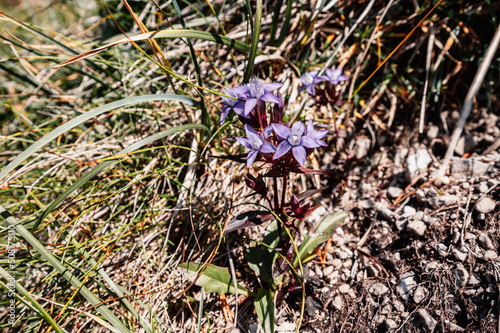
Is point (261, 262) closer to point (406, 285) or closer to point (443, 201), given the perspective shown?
point (406, 285)

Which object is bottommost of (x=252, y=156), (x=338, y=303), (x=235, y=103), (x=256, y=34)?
(x=338, y=303)

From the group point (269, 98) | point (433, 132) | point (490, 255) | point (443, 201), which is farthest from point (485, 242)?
point (269, 98)

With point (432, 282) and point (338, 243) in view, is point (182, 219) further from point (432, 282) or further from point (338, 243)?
point (432, 282)

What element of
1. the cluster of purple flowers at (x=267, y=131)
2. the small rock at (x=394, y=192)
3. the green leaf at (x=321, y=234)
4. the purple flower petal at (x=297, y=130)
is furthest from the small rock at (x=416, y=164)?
the purple flower petal at (x=297, y=130)

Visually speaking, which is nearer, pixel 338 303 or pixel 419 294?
pixel 419 294

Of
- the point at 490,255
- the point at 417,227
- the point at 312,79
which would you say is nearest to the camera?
the point at 490,255

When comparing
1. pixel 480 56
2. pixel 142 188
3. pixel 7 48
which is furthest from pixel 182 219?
pixel 7 48

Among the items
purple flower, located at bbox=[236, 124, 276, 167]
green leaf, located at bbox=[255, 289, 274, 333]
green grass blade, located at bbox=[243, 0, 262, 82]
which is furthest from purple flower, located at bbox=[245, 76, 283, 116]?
green leaf, located at bbox=[255, 289, 274, 333]
